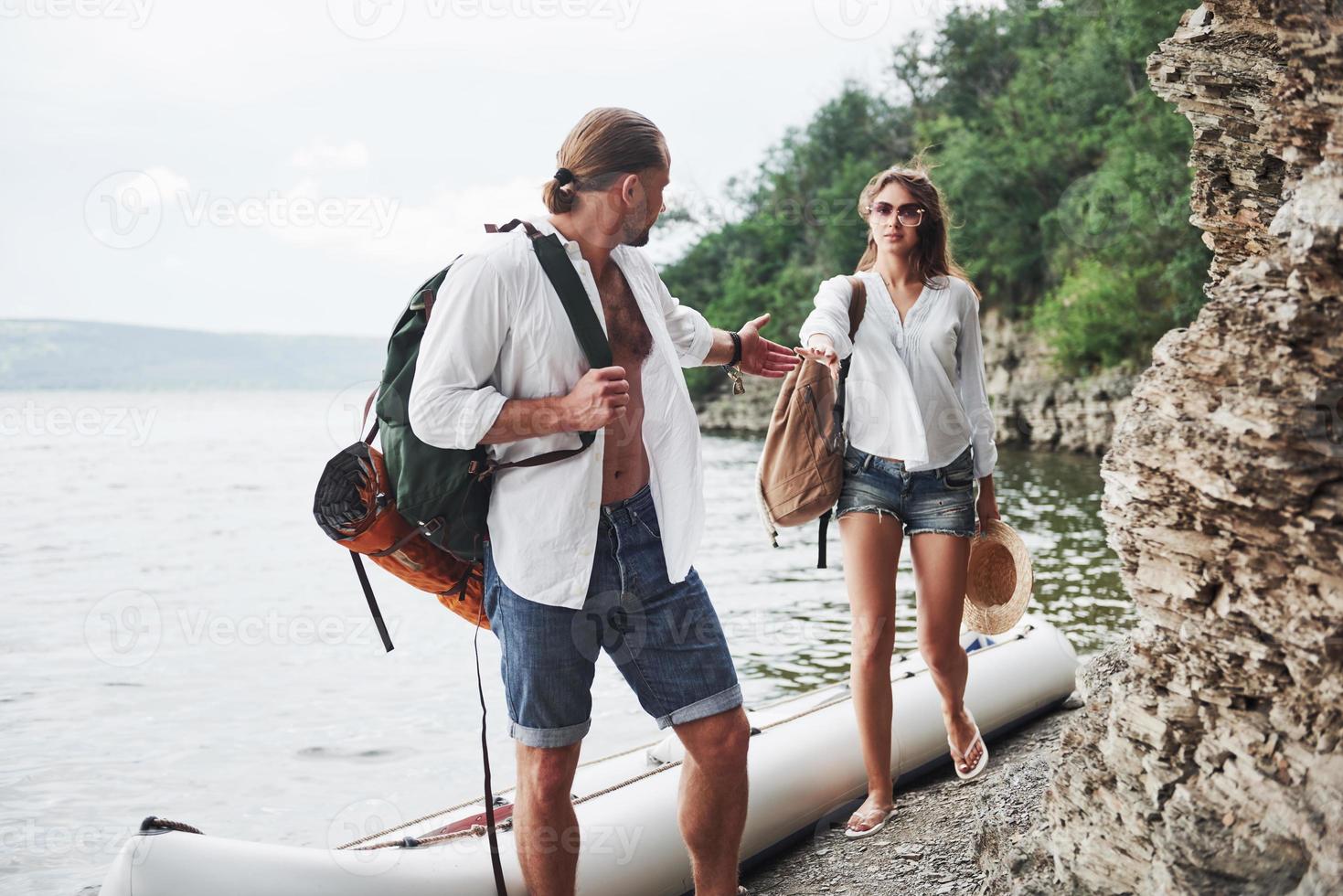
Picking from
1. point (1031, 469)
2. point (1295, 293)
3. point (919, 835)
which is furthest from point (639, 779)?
point (1031, 469)

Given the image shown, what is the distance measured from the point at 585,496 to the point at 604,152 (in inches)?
35.0

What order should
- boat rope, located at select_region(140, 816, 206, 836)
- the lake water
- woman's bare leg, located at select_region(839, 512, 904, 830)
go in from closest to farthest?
boat rope, located at select_region(140, 816, 206, 836) < woman's bare leg, located at select_region(839, 512, 904, 830) < the lake water

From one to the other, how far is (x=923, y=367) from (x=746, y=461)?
26.6 metres

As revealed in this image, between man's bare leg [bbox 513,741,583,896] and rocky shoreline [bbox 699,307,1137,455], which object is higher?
man's bare leg [bbox 513,741,583,896]

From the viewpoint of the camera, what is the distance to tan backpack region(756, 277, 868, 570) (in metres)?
4.04

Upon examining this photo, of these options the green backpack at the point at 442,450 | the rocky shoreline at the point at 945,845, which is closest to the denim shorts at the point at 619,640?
the green backpack at the point at 442,450

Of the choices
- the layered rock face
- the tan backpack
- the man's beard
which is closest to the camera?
the layered rock face

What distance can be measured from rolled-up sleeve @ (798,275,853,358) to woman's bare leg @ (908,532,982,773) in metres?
0.75

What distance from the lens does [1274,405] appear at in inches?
82.7

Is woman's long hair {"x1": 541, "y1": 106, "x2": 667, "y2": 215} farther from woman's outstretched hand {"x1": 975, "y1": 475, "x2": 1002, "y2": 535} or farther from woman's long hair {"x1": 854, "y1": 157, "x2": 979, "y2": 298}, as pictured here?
woman's outstretched hand {"x1": 975, "y1": 475, "x2": 1002, "y2": 535}

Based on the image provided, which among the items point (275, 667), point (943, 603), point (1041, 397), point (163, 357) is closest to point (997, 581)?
point (943, 603)

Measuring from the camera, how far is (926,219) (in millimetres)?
4129

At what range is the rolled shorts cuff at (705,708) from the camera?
2.99 meters

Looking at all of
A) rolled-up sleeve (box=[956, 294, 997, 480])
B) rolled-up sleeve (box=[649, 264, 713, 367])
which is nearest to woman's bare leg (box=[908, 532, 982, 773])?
rolled-up sleeve (box=[956, 294, 997, 480])
